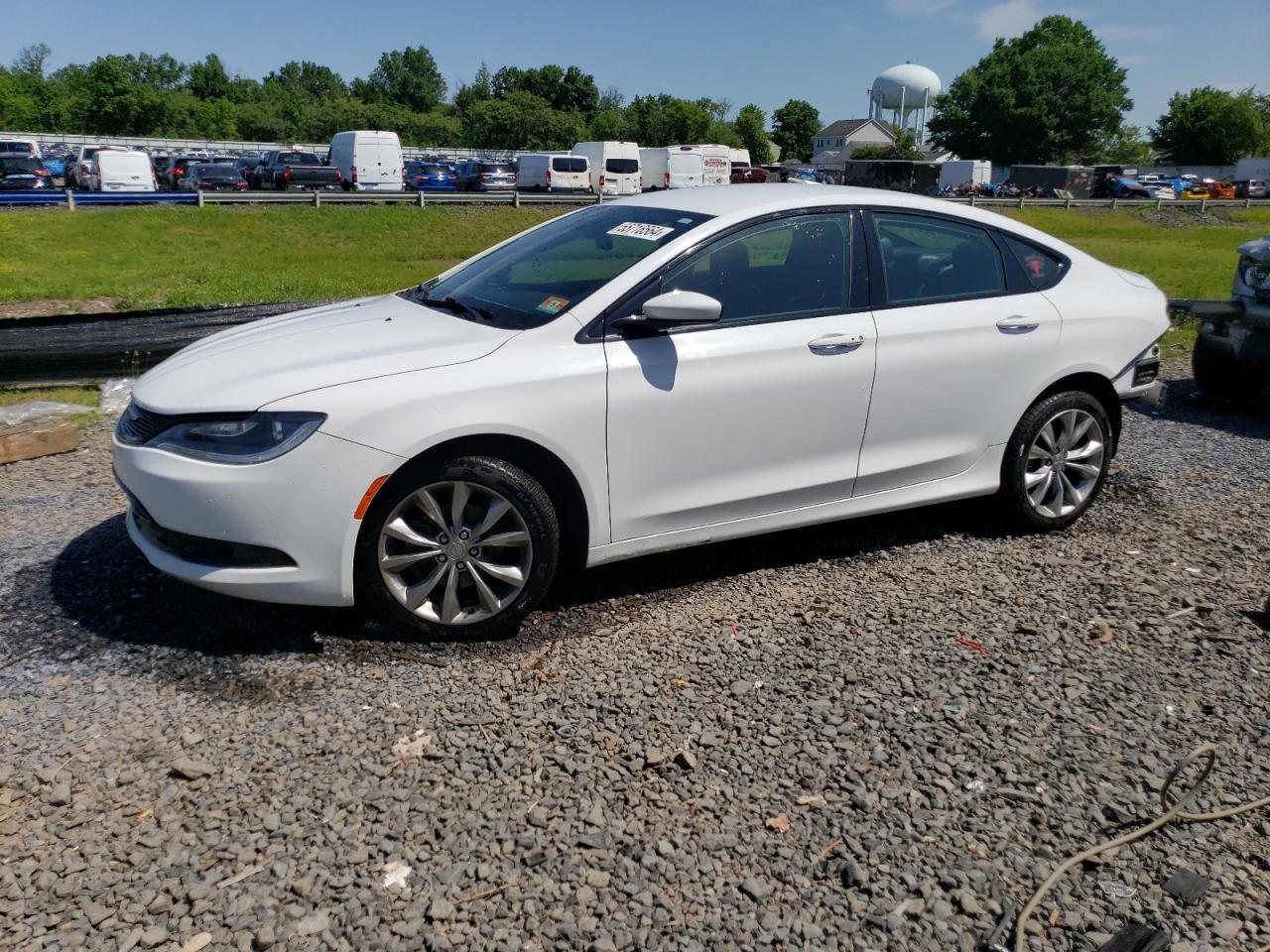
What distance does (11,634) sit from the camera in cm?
400

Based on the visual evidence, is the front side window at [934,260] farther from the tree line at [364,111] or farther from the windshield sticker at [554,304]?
the tree line at [364,111]

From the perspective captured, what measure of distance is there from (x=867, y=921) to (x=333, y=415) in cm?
234

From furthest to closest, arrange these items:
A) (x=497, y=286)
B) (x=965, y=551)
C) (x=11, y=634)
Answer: (x=965, y=551) < (x=497, y=286) < (x=11, y=634)

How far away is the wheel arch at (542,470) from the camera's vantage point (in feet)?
12.5

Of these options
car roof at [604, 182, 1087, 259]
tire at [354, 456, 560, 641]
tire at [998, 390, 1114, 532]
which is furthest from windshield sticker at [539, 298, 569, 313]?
tire at [998, 390, 1114, 532]

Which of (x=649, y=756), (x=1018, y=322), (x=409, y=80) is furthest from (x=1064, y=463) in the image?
(x=409, y=80)

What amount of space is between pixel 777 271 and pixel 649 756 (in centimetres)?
226

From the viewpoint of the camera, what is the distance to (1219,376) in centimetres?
840

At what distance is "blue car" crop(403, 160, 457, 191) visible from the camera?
39.6 meters

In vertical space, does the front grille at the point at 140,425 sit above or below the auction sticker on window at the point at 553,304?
below

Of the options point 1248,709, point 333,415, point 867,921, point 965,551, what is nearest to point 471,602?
point 333,415

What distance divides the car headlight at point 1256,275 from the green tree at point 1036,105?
100m

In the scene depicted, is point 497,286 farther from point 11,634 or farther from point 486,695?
point 11,634

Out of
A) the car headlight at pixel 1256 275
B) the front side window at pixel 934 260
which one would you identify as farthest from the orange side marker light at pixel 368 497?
the car headlight at pixel 1256 275
